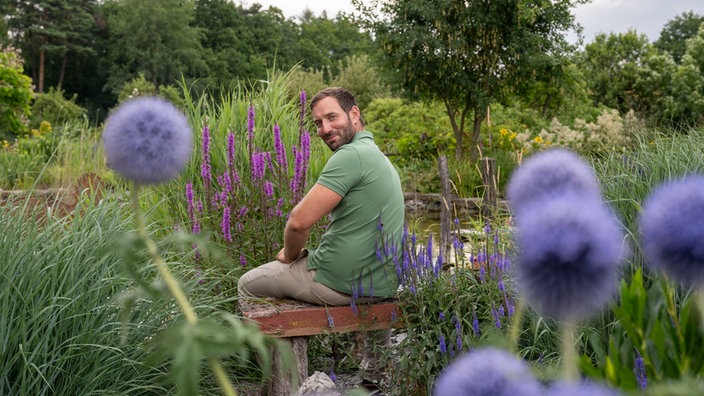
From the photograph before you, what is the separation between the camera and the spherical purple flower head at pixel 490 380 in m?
0.45

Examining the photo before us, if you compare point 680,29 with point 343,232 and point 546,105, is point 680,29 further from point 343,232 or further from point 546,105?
point 343,232

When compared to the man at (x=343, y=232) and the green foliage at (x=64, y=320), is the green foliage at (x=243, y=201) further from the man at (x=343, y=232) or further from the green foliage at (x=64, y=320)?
the green foliage at (x=64, y=320)

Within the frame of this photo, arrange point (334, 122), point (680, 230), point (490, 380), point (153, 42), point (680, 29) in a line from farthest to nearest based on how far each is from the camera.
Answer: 1. point (680, 29)
2. point (153, 42)
3. point (334, 122)
4. point (680, 230)
5. point (490, 380)

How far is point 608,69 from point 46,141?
18.8 metres

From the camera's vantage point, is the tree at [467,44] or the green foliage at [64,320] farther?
the tree at [467,44]

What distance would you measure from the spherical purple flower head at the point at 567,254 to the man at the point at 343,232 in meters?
2.91

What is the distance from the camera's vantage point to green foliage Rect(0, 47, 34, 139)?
593 inches

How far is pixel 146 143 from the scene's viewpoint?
0.76 m

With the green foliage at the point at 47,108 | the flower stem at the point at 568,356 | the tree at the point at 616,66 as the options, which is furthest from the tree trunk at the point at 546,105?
the flower stem at the point at 568,356

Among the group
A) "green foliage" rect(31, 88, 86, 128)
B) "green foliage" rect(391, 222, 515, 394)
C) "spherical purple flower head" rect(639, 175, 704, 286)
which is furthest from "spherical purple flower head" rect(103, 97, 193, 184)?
"green foliage" rect(31, 88, 86, 128)

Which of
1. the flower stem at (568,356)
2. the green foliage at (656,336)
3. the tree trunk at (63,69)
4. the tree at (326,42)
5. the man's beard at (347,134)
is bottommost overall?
the tree trunk at (63,69)

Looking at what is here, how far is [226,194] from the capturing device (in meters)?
4.23

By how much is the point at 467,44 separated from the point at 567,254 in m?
16.4

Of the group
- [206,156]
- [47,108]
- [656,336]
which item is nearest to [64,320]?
→ [206,156]
